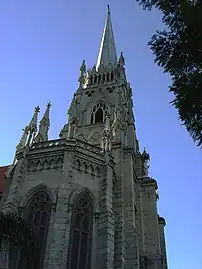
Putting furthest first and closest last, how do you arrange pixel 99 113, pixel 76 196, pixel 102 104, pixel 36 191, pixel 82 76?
pixel 82 76 < pixel 102 104 < pixel 99 113 < pixel 36 191 < pixel 76 196

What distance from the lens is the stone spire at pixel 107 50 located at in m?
40.3

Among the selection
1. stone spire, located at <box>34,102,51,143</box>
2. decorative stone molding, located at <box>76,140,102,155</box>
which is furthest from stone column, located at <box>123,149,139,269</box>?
stone spire, located at <box>34,102,51,143</box>

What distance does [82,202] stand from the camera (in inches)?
685

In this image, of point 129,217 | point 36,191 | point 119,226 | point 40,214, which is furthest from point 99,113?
point 40,214

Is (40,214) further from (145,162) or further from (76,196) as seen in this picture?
(145,162)

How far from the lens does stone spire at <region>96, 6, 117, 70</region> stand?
4030 cm

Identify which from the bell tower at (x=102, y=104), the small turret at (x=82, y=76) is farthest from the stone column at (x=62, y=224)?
the small turret at (x=82, y=76)

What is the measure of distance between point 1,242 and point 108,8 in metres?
54.4

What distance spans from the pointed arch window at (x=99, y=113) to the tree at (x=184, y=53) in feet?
76.4

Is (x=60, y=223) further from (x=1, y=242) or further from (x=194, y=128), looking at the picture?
(x=194, y=128)

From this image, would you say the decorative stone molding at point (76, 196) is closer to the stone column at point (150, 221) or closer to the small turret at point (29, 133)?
the small turret at point (29, 133)

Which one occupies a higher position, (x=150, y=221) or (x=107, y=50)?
(x=107, y=50)

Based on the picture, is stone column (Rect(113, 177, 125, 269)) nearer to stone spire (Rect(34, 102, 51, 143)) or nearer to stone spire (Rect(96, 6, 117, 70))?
stone spire (Rect(34, 102, 51, 143))

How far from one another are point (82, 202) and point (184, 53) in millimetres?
12183
